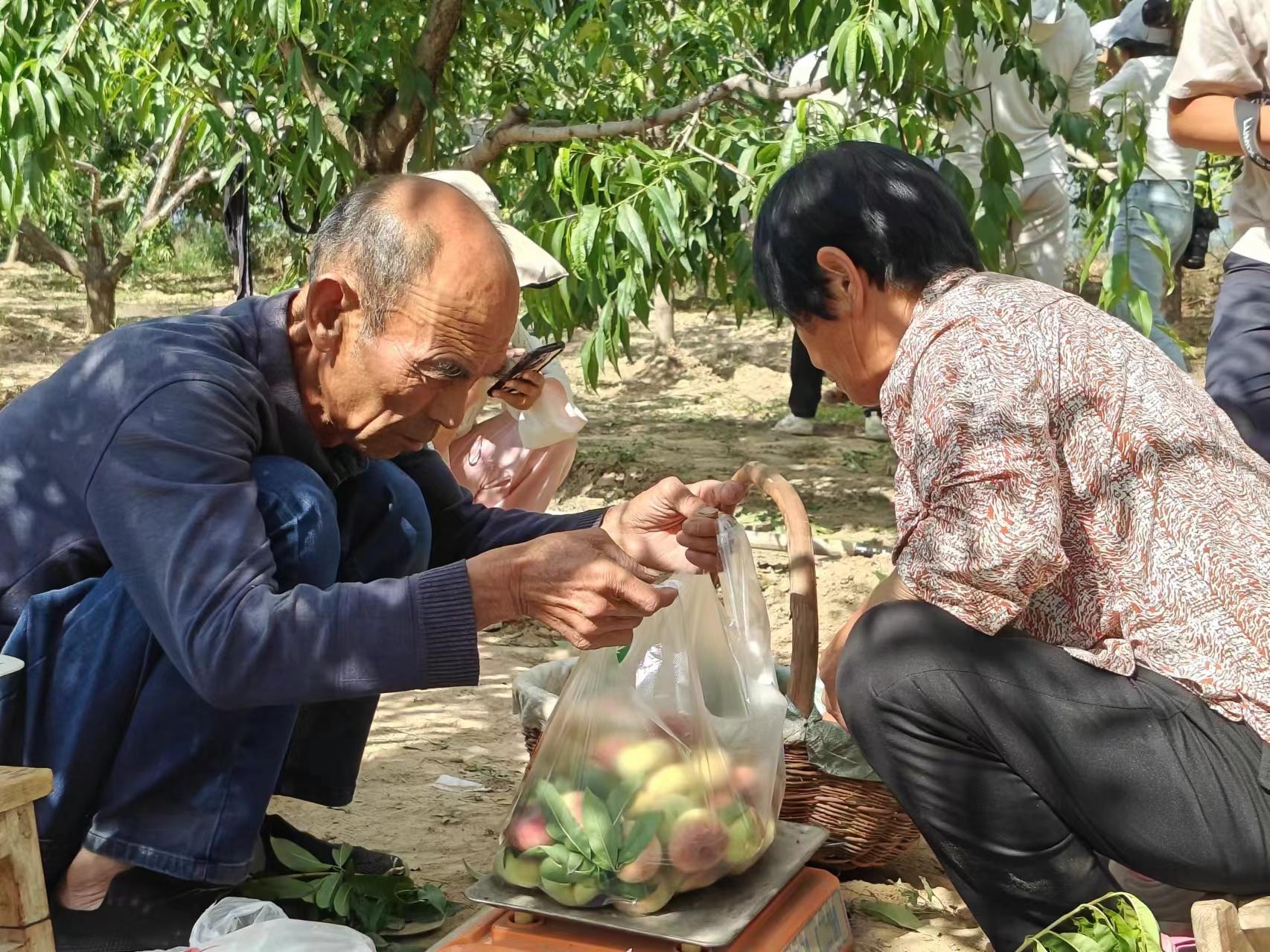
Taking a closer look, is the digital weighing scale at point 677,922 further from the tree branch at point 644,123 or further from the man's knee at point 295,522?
the tree branch at point 644,123

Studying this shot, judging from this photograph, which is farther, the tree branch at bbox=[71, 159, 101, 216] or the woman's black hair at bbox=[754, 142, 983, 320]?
the tree branch at bbox=[71, 159, 101, 216]

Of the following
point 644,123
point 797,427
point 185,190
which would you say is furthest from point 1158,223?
point 185,190

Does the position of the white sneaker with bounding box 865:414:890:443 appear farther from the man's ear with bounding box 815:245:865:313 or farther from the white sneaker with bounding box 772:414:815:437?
the man's ear with bounding box 815:245:865:313

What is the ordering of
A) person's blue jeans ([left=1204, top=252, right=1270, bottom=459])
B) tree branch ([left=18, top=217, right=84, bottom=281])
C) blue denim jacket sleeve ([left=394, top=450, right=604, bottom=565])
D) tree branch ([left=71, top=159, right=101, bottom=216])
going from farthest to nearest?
1. tree branch ([left=18, top=217, right=84, bottom=281])
2. tree branch ([left=71, top=159, right=101, bottom=216])
3. person's blue jeans ([left=1204, top=252, right=1270, bottom=459])
4. blue denim jacket sleeve ([left=394, top=450, right=604, bottom=565])

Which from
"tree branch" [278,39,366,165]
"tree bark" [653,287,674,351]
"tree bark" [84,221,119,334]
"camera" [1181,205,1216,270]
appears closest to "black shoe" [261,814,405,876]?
"tree branch" [278,39,366,165]

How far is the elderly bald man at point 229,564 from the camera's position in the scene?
169 centimetres

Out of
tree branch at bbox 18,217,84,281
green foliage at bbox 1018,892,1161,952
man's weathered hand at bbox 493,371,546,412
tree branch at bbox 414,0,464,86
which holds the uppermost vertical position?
tree branch at bbox 414,0,464,86

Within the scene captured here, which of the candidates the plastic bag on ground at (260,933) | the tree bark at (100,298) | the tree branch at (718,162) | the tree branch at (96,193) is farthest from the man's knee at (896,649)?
the tree bark at (100,298)

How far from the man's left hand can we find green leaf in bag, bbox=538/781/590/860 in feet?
1.33

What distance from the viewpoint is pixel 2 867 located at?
4.66 ft

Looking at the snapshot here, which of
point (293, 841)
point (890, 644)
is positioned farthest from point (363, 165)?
point (890, 644)

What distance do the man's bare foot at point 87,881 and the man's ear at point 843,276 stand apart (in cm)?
130

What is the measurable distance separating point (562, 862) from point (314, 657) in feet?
1.58

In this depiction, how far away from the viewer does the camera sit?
5.68 metres
